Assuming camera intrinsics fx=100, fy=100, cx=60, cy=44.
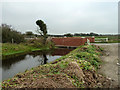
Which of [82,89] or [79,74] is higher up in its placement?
[79,74]

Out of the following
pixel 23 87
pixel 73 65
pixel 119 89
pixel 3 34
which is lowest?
pixel 119 89

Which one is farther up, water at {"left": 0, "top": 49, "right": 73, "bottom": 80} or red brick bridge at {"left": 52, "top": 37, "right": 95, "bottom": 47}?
red brick bridge at {"left": 52, "top": 37, "right": 95, "bottom": 47}

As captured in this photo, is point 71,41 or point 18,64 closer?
point 18,64

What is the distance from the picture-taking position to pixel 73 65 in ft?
11.5

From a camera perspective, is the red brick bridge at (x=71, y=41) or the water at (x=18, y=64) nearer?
the water at (x=18, y=64)

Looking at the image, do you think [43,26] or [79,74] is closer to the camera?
[79,74]

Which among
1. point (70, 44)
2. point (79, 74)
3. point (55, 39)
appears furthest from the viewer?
point (55, 39)

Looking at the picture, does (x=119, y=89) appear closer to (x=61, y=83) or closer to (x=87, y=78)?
(x=87, y=78)

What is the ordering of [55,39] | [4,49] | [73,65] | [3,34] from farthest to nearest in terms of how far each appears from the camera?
[55,39], [3,34], [4,49], [73,65]

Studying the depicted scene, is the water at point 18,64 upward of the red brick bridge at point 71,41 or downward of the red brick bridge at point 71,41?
downward

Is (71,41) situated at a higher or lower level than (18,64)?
higher

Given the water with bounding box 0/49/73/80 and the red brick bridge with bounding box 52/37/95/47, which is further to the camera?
the red brick bridge with bounding box 52/37/95/47

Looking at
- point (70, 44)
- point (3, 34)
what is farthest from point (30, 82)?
point (70, 44)

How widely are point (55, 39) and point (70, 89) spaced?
18722mm
